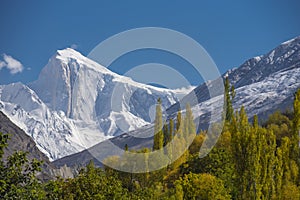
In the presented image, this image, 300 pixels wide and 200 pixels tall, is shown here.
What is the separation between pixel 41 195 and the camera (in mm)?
19203

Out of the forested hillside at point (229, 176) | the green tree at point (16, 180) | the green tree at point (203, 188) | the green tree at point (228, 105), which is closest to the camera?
the green tree at point (16, 180)

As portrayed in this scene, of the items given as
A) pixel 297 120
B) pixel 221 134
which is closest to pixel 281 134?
pixel 221 134

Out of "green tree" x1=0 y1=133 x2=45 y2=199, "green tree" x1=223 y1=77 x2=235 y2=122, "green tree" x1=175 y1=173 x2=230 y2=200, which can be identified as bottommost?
"green tree" x1=0 y1=133 x2=45 y2=199

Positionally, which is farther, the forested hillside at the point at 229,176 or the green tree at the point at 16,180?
the forested hillside at the point at 229,176

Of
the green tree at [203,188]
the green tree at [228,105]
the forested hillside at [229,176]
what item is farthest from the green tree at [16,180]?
the green tree at [228,105]

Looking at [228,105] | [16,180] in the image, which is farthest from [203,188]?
[16,180]

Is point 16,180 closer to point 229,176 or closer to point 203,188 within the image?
point 203,188

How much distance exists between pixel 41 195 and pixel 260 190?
1103 inches

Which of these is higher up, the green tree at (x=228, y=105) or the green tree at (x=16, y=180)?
the green tree at (x=228, y=105)

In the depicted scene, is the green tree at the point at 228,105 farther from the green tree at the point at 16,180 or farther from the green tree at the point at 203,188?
the green tree at the point at 16,180

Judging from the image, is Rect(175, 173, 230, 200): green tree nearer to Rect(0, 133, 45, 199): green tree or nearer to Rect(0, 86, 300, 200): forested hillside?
Rect(0, 86, 300, 200): forested hillside

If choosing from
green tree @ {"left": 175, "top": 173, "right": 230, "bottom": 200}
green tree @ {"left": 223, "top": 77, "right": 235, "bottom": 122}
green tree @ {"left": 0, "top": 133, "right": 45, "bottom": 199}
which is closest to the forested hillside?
green tree @ {"left": 175, "top": 173, "right": 230, "bottom": 200}

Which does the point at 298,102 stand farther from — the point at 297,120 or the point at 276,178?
the point at 276,178

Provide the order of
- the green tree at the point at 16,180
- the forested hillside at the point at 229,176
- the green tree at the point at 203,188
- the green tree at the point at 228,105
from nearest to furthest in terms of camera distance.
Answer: the green tree at the point at 16,180 → the forested hillside at the point at 229,176 → the green tree at the point at 203,188 → the green tree at the point at 228,105
